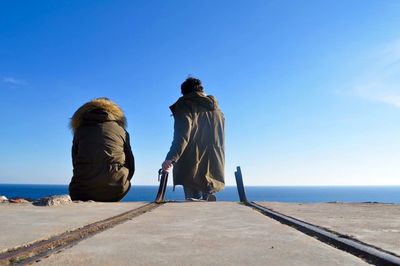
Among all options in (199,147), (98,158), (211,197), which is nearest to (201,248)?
(98,158)

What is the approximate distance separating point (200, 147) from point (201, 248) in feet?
17.7

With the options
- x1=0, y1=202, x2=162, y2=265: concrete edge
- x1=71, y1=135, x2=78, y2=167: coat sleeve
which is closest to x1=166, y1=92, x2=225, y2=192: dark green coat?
x1=71, y1=135, x2=78, y2=167: coat sleeve

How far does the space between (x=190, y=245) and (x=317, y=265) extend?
70cm

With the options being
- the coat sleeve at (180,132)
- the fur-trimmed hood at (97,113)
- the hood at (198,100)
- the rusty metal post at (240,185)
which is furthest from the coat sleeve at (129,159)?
the rusty metal post at (240,185)

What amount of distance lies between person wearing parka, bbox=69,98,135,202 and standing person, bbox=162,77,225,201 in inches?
38.0

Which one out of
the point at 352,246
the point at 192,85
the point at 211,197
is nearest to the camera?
the point at 352,246

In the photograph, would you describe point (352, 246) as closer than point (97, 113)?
Yes

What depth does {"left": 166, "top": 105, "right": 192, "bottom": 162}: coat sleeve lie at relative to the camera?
6.61 m

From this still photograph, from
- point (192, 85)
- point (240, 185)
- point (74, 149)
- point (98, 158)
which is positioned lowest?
point (240, 185)

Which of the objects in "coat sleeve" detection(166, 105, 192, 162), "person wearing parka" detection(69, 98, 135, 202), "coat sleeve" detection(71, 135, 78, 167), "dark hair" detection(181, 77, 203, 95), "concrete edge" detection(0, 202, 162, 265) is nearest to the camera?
"concrete edge" detection(0, 202, 162, 265)

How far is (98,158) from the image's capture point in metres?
6.50

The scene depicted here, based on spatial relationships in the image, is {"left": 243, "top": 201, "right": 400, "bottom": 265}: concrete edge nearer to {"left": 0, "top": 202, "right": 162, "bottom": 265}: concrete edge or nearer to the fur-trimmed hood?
{"left": 0, "top": 202, "right": 162, "bottom": 265}: concrete edge

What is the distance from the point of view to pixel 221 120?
785 centimetres

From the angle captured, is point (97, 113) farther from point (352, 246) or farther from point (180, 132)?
point (352, 246)
